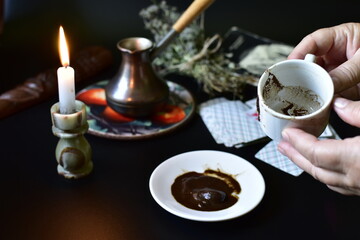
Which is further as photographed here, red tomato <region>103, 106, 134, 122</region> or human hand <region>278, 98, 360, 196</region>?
red tomato <region>103, 106, 134, 122</region>

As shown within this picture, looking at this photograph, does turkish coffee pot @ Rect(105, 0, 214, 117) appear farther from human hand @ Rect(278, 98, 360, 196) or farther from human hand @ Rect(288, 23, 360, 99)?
human hand @ Rect(278, 98, 360, 196)

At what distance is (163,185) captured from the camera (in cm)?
101

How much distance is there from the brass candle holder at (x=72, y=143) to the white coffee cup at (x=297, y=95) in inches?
14.4

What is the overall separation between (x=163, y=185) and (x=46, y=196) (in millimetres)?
235

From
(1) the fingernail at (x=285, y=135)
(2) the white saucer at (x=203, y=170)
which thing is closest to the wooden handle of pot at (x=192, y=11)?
(2) the white saucer at (x=203, y=170)

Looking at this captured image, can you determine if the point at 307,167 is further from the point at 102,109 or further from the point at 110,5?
the point at 110,5

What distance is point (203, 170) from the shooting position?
1.07 m

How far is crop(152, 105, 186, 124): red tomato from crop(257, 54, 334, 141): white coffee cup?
389mm

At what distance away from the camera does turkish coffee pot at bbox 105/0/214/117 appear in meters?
1.20

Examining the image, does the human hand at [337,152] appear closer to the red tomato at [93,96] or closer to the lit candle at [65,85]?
the lit candle at [65,85]

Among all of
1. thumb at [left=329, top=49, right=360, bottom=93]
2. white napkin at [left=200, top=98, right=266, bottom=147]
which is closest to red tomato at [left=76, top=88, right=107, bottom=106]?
white napkin at [left=200, top=98, right=266, bottom=147]

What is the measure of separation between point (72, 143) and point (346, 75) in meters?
0.54

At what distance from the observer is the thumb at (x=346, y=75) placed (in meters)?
0.85

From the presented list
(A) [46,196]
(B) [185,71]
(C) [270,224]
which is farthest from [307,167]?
(B) [185,71]
